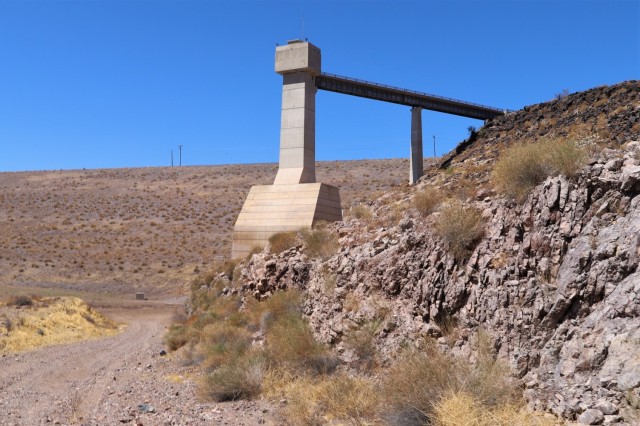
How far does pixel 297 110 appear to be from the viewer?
26.5 metres

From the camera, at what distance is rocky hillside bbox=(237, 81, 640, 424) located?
7.26 m

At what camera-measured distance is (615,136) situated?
1467 cm

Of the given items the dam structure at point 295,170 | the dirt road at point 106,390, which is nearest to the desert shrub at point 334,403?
the dirt road at point 106,390

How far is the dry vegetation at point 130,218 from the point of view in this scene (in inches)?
1972

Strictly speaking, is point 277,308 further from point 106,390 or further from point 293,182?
point 293,182

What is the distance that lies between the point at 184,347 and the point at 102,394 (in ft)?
16.0

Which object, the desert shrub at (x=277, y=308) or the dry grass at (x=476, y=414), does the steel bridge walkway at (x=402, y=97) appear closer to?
the desert shrub at (x=277, y=308)

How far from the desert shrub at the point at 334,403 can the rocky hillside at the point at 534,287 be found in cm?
122

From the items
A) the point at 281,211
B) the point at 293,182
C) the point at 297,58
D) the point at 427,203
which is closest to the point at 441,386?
the point at 427,203

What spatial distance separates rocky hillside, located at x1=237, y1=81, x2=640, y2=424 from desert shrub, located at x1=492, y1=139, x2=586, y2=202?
20cm

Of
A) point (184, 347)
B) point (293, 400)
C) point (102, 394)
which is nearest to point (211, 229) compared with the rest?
point (184, 347)

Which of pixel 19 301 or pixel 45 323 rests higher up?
pixel 19 301

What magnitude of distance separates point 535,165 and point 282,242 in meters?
10.6

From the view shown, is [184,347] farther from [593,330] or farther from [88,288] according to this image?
[88,288]
